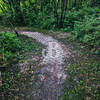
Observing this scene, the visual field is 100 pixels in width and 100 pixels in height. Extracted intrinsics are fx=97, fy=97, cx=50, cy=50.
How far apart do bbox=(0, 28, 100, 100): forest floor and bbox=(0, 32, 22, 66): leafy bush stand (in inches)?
24.3

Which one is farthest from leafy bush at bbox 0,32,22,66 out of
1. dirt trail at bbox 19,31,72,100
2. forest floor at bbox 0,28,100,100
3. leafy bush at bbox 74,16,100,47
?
leafy bush at bbox 74,16,100,47

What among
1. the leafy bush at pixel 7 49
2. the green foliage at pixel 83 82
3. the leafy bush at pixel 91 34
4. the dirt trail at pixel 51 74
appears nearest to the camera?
the green foliage at pixel 83 82

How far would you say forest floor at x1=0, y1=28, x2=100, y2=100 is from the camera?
12.7ft

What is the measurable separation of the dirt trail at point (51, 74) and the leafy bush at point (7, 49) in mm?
1798

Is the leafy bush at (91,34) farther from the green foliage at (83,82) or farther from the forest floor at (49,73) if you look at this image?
the green foliage at (83,82)

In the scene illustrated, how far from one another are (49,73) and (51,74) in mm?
115

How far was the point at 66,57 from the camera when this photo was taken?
5668 millimetres

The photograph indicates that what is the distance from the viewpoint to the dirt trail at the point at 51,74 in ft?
12.6

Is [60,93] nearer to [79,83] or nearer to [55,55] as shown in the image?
[79,83]

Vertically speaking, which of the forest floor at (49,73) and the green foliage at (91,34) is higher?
the green foliage at (91,34)

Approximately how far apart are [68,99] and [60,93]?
0.38 m

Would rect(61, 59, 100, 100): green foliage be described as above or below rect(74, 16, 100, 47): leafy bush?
below

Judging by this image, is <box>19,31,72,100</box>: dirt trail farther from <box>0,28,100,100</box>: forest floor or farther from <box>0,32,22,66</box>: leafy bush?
<box>0,32,22,66</box>: leafy bush

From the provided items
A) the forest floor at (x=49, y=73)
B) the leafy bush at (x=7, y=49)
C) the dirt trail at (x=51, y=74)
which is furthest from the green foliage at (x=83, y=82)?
the leafy bush at (x=7, y=49)
